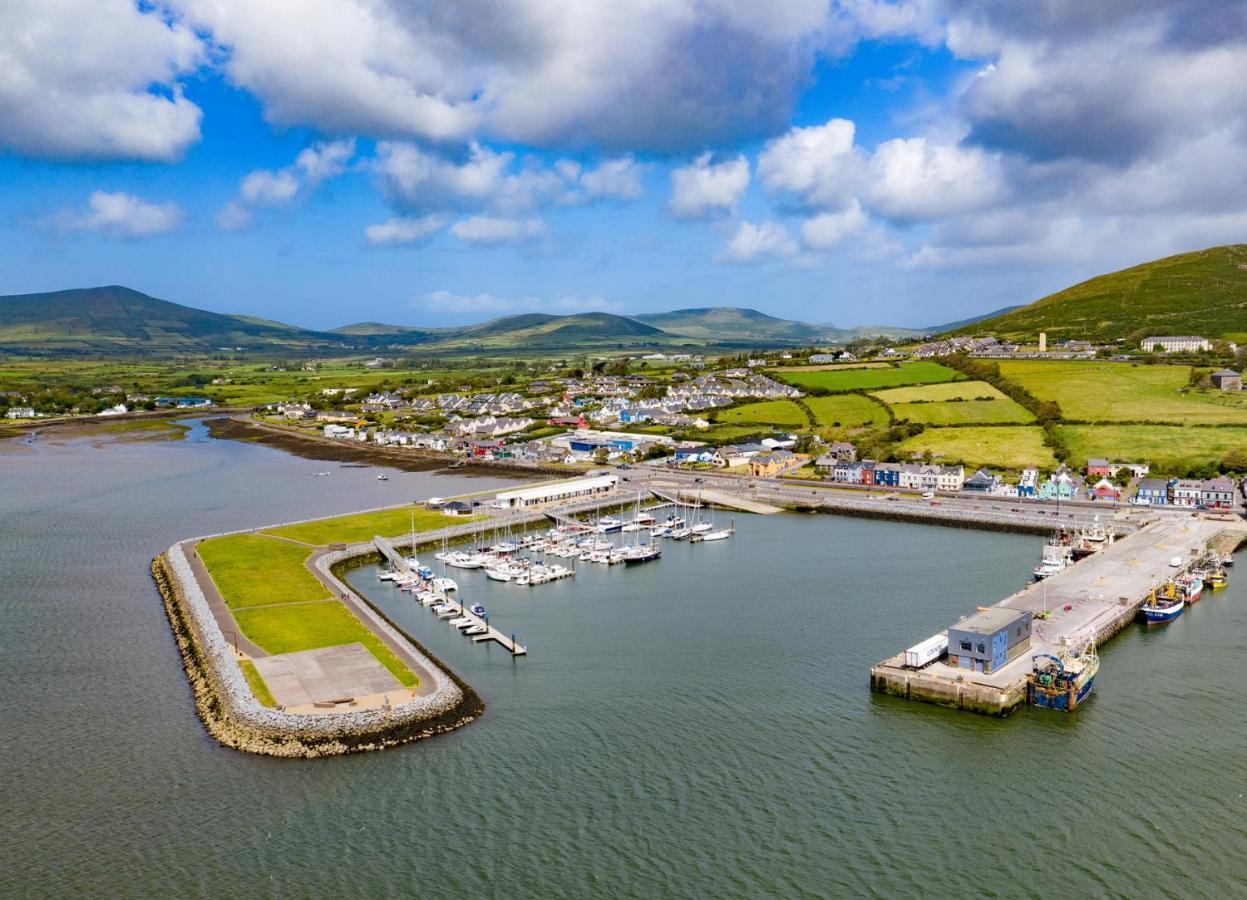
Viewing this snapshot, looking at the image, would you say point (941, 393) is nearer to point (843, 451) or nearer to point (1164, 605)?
point (843, 451)

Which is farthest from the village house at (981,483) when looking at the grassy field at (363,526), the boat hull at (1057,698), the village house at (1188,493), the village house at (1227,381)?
the boat hull at (1057,698)

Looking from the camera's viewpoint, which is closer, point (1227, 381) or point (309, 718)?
point (309, 718)

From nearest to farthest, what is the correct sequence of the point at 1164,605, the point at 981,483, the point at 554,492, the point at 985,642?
the point at 985,642 → the point at 1164,605 → the point at 554,492 → the point at 981,483

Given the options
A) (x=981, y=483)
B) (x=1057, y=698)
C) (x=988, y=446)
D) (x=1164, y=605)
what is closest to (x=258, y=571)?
(x=1057, y=698)

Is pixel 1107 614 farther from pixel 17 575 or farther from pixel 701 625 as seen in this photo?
pixel 17 575

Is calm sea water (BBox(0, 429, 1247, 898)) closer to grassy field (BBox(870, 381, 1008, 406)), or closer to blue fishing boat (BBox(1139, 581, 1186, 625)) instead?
blue fishing boat (BBox(1139, 581, 1186, 625))

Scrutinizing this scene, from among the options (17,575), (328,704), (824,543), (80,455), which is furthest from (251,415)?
(328,704)
